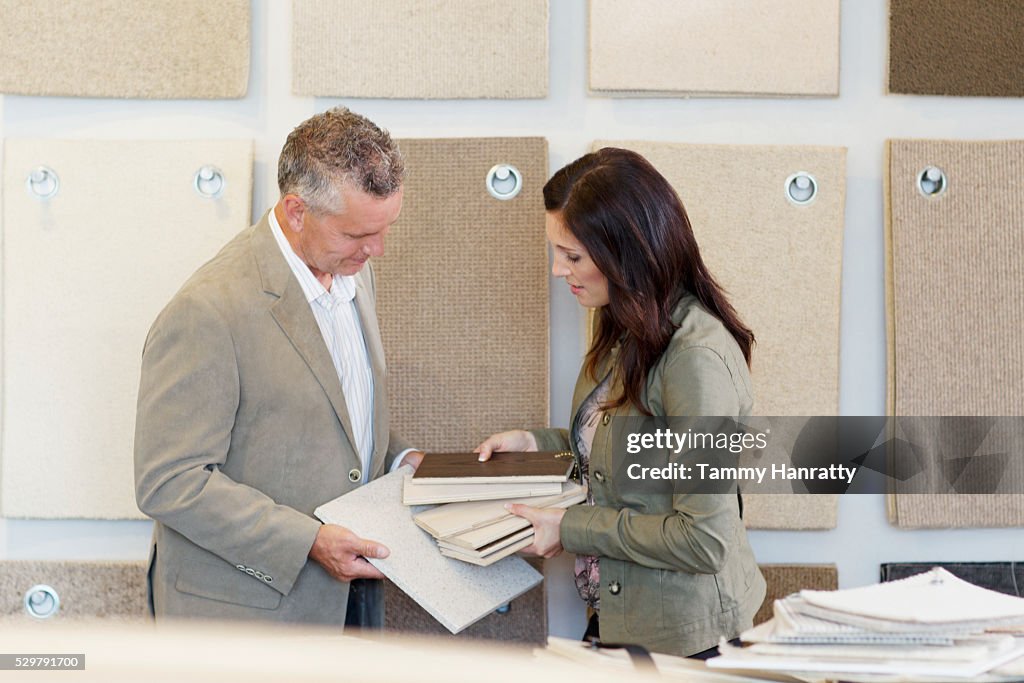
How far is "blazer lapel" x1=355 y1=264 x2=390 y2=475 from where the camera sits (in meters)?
2.23

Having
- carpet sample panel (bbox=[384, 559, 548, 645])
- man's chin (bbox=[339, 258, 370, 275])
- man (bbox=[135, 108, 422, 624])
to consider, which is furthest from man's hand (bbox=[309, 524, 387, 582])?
carpet sample panel (bbox=[384, 559, 548, 645])

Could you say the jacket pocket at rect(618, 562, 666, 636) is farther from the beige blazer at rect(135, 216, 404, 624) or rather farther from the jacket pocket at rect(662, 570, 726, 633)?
the beige blazer at rect(135, 216, 404, 624)

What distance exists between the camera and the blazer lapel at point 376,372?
2.23 metres

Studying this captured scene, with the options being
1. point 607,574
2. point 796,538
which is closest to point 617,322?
point 607,574

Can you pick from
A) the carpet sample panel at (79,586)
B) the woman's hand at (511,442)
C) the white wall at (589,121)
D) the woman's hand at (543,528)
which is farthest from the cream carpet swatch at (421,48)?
the carpet sample panel at (79,586)

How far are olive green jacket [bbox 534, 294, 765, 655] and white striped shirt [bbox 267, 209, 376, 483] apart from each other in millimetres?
496

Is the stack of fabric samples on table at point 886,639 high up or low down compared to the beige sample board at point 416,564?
up

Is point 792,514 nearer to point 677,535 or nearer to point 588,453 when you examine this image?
point 588,453

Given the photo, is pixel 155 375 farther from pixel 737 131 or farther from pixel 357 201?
pixel 737 131

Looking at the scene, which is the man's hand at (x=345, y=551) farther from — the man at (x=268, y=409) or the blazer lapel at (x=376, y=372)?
the blazer lapel at (x=376, y=372)

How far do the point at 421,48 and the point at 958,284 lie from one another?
59.9 inches

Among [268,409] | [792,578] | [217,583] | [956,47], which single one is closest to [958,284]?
[956,47]

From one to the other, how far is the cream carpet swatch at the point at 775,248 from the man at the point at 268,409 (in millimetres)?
869

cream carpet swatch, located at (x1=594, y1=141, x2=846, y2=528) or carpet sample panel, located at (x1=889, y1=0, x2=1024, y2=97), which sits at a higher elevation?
carpet sample panel, located at (x1=889, y1=0, x2=1024, y2=97)
